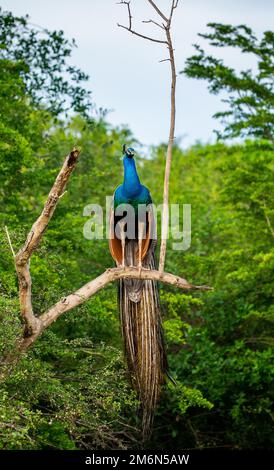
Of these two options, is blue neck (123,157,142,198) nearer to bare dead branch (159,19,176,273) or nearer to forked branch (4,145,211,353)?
forked branch (4,145,211,353)

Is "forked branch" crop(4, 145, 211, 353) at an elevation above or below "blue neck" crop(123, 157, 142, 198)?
below

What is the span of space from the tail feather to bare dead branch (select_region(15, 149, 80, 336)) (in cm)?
153

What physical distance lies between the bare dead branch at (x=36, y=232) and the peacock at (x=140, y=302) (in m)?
1.52

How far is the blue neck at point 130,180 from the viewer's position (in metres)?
7.02

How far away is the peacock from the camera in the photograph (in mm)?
6996

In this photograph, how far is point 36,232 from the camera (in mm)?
5211

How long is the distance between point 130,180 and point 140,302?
104 centimetres

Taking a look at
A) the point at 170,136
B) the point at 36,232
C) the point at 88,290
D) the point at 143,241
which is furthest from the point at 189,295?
the point at 36,232

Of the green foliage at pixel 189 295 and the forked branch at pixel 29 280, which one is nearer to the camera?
the forked branch at pixel 29 280

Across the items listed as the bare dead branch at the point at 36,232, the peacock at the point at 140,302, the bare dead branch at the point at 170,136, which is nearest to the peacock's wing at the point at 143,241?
the peacock at the point at 140,302

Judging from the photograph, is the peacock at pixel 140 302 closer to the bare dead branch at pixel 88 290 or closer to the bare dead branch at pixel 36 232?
the bare dead branch at pixel 88 290

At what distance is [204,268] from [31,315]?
5261 mm

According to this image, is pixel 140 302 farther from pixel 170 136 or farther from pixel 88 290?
pixel 170 136

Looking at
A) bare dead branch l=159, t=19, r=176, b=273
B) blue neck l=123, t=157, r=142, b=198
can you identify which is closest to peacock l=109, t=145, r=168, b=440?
blue neck l=123, t=157, r=142, b=198
